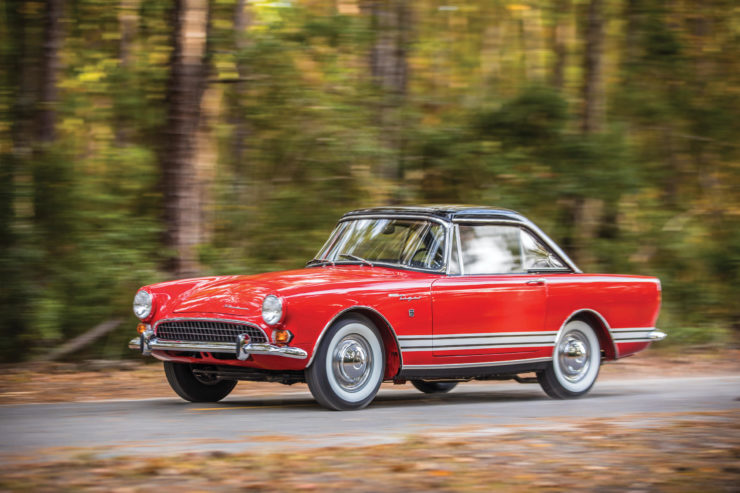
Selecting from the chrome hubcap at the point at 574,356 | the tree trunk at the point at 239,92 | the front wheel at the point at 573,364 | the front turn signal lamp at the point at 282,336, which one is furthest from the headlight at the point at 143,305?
the tree trunk at the point at 239,92

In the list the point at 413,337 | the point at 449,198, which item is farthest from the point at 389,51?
the point at 413,337

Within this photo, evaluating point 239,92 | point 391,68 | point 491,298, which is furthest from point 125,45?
point 491,298

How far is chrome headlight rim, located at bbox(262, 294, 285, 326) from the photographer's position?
8141 mm

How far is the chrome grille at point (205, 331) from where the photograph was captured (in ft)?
27.2

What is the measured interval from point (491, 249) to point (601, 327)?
1.51 metres

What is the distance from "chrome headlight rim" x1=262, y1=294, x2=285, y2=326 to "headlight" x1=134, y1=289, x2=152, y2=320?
1415 mm

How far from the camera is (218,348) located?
839 cm

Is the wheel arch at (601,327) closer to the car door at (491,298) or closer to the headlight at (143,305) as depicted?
the car door at (491,298)

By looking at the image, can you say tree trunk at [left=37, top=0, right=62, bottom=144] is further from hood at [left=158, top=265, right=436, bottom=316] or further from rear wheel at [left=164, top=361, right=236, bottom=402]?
hood at [left=158, top=265, right=436, bottom=316]

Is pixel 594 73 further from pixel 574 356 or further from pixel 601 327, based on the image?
pixel 574 356

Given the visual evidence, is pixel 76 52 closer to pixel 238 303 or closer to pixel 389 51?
pixel 389 51

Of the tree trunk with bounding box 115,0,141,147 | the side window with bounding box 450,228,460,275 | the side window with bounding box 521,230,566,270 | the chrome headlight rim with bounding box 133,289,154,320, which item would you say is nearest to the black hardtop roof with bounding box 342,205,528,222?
the side window with bounding box 450,228,460,275

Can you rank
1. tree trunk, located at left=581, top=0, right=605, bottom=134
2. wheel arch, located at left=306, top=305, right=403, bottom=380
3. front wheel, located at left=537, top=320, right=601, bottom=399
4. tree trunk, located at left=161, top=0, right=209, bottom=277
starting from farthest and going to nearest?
1. tree trunk, located at left=581, top=0, right=605, bottom=134
2. tree trunk, located at left=161, top=0, right=209, bottom=277
3. front wheel, located at left=537, top=320, right=601, bottom=399
4. wheel arch, located at left=306, top=305, right=403, bottom=380

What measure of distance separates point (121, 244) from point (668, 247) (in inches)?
372
